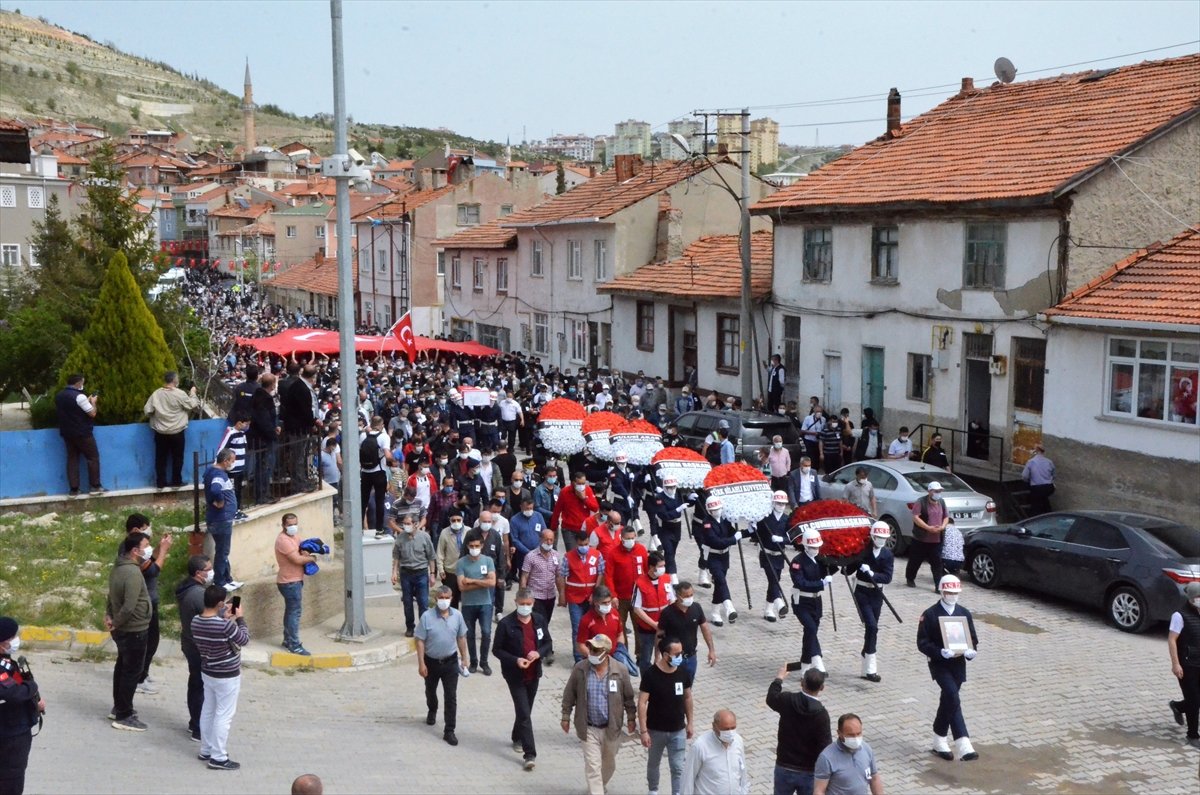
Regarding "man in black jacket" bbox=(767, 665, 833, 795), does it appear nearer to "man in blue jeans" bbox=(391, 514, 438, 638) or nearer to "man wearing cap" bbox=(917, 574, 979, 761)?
"man wearing cap" bbox=(917, 574, 979, 761)

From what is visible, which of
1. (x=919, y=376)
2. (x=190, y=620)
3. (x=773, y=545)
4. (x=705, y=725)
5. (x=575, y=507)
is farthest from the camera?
(x=919, y=376)

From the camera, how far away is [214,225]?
353ft

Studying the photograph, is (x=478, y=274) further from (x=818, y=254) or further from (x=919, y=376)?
(x=919, y=376)

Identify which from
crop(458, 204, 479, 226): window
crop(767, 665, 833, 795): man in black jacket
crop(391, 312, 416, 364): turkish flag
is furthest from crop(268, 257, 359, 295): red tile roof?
crop(767, 665, 833, 795): man in black jacket

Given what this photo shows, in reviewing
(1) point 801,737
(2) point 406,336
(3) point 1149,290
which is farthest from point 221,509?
(2) point 406,336

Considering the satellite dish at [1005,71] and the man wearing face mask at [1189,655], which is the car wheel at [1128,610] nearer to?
the man wearing face mask at [1189,655]

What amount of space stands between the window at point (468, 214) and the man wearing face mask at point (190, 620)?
4634 centimetres

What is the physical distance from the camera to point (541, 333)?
45.9m

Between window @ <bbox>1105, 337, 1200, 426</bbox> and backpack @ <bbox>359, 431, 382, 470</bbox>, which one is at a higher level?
window @ <bbox>1105, 337, 1200, 426</bbox>

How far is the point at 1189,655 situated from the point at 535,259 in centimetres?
3580

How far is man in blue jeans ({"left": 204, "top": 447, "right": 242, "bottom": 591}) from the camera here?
13617mm

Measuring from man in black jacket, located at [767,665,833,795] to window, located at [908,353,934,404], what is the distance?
17.9m

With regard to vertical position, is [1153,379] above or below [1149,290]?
below

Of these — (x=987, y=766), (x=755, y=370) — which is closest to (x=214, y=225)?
(x=755, y=370)
